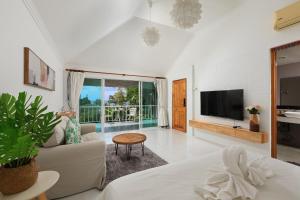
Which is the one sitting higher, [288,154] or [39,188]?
[39,188]

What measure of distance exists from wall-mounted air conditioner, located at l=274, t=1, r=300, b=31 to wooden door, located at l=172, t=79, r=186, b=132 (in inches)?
109

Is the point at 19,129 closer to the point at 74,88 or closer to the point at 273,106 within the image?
the point at 273,106

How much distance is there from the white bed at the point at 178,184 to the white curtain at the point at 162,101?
174 inches

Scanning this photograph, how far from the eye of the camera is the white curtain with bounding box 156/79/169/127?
18.9ft

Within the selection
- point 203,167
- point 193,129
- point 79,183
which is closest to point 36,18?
point 79,183

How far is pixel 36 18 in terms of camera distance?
187 cm

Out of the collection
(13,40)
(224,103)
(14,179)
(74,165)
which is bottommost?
(74,165)

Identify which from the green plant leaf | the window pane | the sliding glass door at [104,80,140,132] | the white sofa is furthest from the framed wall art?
the window pane

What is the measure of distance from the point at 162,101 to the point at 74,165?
14.4 ft

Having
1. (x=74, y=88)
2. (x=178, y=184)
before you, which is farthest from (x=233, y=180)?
(x=74, y=88)

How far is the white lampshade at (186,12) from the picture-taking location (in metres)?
1.73

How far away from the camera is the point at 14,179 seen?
84cm

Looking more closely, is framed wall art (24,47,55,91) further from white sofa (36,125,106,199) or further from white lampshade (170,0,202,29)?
white lampshade (170,0,202,29)

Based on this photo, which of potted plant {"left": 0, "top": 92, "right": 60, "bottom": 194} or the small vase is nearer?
potted plant {"left": 0, "top": 92, "right": 60, "bottom": 194}
